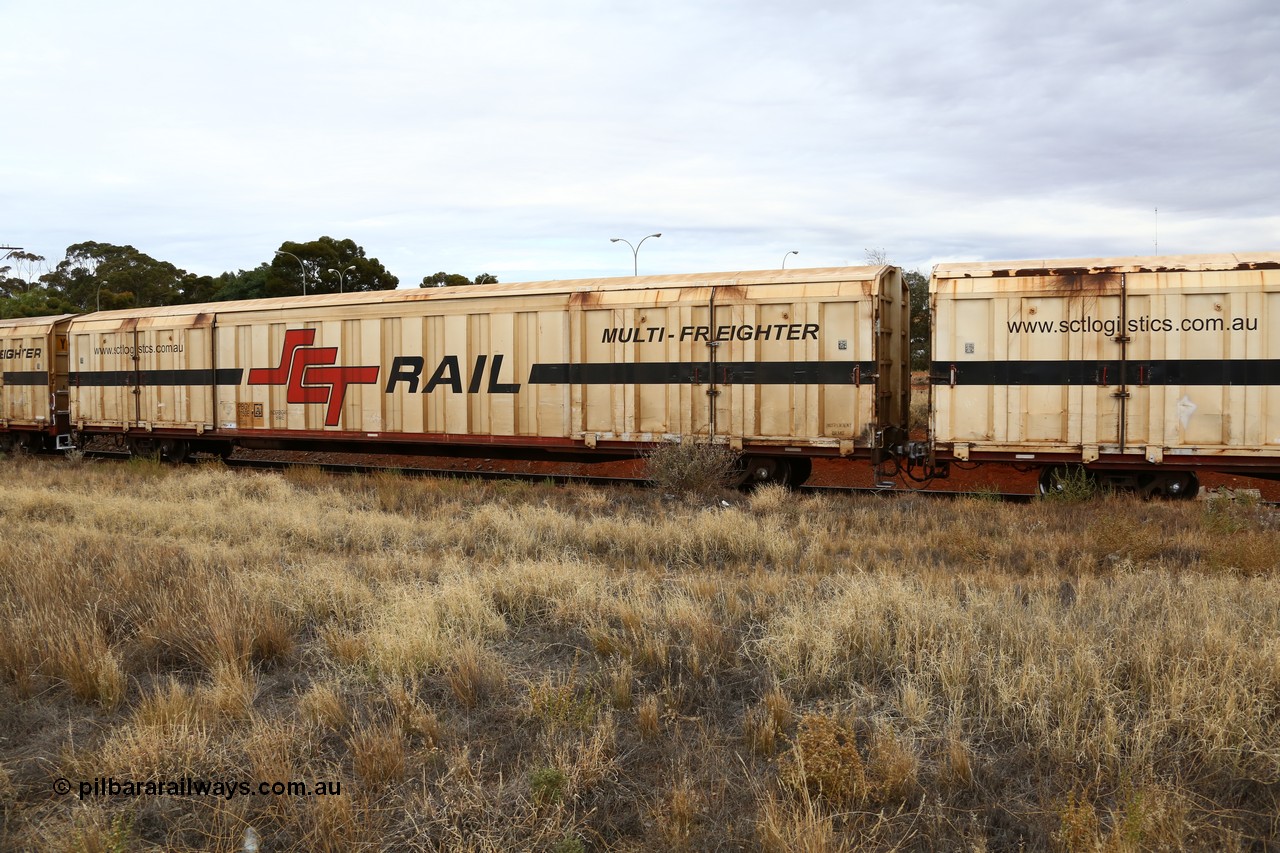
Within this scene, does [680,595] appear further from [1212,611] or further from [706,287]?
[706,287]

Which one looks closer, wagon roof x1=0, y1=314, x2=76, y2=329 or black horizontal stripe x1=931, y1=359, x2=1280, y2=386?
black horizontal stripe x1=931, y1=359, x2=1280, y2=386

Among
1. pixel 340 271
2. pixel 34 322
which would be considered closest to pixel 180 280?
pixel 340 271

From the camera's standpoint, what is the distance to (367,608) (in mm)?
6363

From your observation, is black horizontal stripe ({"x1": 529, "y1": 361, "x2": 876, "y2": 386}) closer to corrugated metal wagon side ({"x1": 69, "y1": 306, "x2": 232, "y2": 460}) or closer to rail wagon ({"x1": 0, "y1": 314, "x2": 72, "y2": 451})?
corrugated metal wagon side ({"x1": 69, "y1": 306, "x2": 232, "y2": 460})

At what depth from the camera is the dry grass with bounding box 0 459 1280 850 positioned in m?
3.62

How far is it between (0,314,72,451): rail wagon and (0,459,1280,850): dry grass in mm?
14460

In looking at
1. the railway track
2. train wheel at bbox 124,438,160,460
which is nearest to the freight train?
the railway track

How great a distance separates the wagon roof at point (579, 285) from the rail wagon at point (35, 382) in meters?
5.24

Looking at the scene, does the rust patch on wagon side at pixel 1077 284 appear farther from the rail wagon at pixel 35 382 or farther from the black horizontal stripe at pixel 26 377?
the black horizontal stripe at pixel 26 377

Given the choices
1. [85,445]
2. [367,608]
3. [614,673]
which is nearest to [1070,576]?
[614,673]

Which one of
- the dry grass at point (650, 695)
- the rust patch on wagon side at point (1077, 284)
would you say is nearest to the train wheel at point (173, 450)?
the dry grass at point (650, 695)

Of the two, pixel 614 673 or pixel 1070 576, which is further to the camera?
pixel 1070 576

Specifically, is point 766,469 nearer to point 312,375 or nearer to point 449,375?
point 449,375

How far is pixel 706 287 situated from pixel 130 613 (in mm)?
9389
